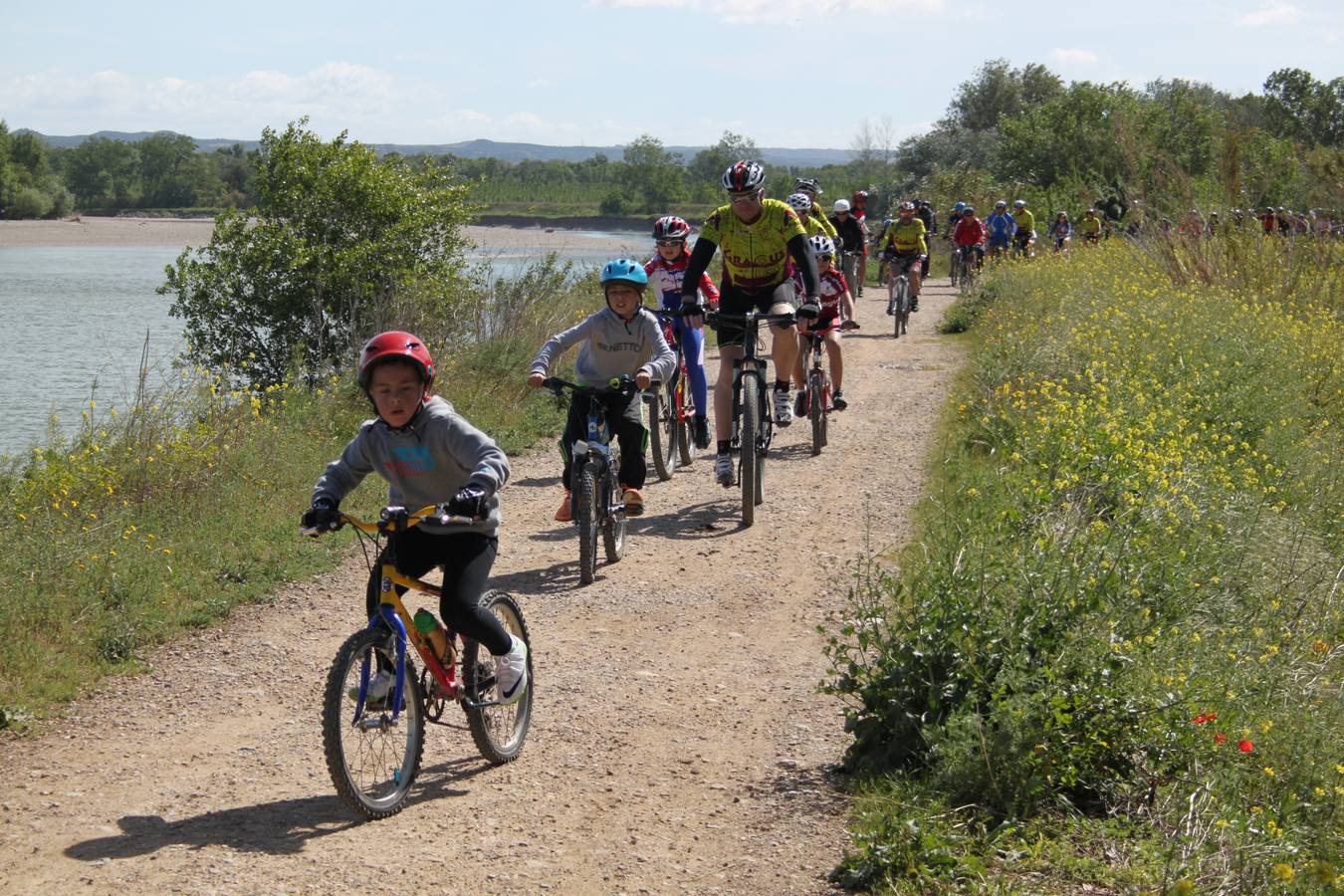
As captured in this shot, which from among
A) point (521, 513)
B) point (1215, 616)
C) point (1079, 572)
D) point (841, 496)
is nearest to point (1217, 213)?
point (841, 496)

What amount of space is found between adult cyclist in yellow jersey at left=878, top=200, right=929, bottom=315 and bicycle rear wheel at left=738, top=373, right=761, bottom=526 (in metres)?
12.9

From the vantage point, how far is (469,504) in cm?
469

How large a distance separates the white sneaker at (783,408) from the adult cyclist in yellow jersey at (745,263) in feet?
1.86

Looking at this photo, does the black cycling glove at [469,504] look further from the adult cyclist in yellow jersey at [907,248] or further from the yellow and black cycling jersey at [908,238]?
the yellow and black cycling jersey at [908,238]

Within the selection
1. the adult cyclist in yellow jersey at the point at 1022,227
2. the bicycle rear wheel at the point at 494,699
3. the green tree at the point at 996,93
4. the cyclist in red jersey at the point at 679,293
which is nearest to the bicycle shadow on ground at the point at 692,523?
the cyclist in red jersey at the point at 679,293

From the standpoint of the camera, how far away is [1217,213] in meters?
15.5

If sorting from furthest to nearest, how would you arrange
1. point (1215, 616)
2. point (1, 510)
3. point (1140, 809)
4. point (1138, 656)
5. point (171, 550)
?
point (1, 510)
point (171, 550)
point (1215, 616)
point (1138, 656)
point (1140, 809)

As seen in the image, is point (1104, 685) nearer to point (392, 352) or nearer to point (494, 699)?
point (494, 699)

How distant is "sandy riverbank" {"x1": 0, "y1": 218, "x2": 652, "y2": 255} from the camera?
64875 mm

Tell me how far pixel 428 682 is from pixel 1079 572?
8.36ft

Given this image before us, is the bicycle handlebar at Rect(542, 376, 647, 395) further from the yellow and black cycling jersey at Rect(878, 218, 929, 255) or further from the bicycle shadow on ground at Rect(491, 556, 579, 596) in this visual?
the yellow and black cycling jersey at Rect(878, 218, 929, 255)

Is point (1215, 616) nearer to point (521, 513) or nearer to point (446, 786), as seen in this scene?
point (446, 786)

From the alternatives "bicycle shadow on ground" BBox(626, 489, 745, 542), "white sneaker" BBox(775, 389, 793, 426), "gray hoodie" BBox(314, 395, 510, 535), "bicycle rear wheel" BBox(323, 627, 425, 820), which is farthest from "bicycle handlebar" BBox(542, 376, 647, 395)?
"bicycle rear wheel" BBox(323, 627, 425, 820)

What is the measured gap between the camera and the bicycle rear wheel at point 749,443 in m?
9.54
